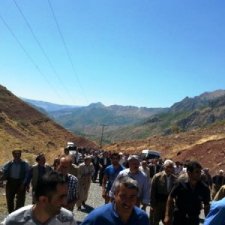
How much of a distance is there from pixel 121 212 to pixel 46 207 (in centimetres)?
68

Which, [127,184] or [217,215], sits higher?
[127,184]

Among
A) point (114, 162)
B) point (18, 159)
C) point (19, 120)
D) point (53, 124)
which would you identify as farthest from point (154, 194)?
point (53, 124)

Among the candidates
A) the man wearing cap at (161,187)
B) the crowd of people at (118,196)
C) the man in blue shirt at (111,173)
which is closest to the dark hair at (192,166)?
the crowd of people at (118,196)

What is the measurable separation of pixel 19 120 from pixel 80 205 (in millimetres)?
102022

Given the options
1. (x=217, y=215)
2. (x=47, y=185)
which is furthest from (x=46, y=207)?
(x=217, y=215)

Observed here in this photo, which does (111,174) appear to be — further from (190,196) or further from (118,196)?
(118,196)

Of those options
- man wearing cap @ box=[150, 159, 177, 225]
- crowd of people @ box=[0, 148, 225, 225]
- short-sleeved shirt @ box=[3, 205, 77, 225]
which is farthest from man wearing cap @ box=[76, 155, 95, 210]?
short-sleeved shirt @ box=[3, 205, 77, 225]

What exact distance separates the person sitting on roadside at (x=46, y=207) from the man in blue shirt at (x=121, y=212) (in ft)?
1.07

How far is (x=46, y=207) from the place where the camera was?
432 cm

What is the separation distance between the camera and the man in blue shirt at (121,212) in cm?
458

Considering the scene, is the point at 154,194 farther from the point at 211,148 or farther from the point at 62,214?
the point at 211,148

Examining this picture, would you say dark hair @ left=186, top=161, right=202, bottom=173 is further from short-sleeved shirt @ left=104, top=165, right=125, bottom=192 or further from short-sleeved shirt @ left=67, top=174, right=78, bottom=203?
short-sleeved shirt @ left=104, top=165, right=125, bottom=192

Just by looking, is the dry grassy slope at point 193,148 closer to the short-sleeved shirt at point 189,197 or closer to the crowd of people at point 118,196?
the crowd of people at point 118,196

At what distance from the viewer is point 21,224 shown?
4.36m
